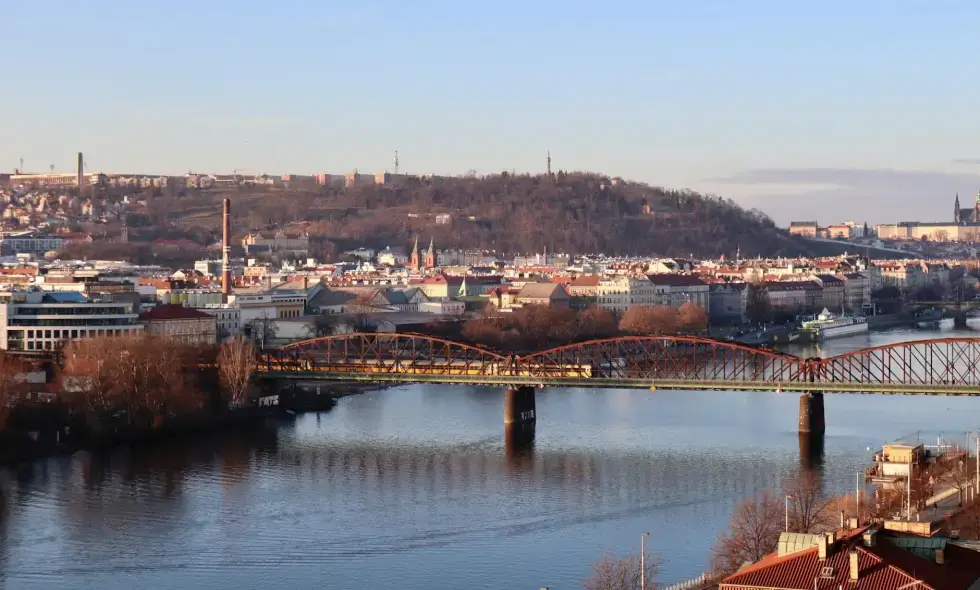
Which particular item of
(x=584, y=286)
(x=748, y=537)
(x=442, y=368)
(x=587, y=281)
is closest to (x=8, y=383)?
(x=442, y=368)

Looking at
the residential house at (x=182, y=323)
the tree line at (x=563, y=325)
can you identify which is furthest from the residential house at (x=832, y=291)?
the residential house at (x=182, y=323)

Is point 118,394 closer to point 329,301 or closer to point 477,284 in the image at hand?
point 329,301

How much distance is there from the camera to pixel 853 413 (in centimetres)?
2941

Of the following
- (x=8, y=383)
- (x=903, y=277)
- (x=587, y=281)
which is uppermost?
(x=587, y=281)

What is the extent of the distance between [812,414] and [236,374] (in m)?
9.19

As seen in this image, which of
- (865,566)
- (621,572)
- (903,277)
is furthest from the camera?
(903,277)

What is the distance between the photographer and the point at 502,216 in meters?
110

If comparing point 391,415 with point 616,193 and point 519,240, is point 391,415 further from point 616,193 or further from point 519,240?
point 616,193

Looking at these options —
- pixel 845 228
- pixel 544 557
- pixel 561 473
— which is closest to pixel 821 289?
pixel 561 473

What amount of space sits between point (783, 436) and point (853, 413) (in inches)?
142

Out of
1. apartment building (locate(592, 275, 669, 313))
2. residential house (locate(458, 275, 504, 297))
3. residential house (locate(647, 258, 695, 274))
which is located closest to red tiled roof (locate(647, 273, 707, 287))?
apartment building (locate(592, 275, 669, 313))

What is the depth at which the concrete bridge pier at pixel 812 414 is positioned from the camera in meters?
26.1

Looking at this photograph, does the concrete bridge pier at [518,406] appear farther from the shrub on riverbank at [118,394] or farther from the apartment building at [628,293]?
the apartment building at [628,293]

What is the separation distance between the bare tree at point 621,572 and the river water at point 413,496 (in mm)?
249
